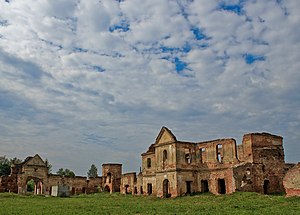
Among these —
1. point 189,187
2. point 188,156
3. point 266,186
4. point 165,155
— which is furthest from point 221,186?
point 165,155

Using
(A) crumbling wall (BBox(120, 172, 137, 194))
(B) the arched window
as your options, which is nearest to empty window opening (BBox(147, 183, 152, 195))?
(A) crumbling wall (BBox(120, 172, 137, 194))

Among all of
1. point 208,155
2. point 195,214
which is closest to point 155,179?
point 208,155

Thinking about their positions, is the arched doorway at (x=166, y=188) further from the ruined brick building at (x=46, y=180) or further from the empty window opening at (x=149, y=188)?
the ruined brick building at (x=46, y=180)

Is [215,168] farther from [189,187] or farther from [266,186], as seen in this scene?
[266,186]

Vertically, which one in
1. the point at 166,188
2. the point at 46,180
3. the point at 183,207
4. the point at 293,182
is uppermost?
the point at 46,180

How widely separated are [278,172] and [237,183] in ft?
14.7

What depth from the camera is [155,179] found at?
41.2 meters

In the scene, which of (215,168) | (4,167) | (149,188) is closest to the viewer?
(215,168)

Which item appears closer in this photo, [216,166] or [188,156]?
[216,166]

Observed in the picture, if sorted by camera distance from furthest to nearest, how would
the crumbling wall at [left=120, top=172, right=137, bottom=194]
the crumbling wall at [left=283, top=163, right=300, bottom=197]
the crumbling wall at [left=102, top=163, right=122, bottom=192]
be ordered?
the crumbling wall at [left=102, top=163, right=122, bottom=192]
the crumbling wall at [left=120, top=172, right=137, bottom=194]
the crumbling wall at [left=283, top=163, right=300, bottom=197]

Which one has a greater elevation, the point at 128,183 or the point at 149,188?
the point at 128,183

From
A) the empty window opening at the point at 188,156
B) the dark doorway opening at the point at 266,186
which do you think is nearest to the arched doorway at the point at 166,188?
the empty window opening at the point at 188,156

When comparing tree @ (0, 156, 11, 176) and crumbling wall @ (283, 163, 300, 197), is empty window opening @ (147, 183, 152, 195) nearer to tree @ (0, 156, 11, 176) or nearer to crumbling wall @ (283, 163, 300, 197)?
crumbling wall @ (283, 163, 300, 197)

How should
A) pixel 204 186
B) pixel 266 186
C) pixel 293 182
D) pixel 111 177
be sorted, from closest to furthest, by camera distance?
1. pixel 293 182
2. pixel 266 186
3. pixel 204 186
4. pixel 111 177
